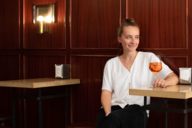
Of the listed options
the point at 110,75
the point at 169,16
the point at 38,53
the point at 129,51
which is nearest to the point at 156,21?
the point at 169,16

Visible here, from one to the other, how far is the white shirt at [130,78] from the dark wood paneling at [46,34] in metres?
1.08

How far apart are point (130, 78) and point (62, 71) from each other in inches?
42.7

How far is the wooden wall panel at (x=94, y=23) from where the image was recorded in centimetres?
411

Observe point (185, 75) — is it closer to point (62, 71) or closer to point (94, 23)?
point (94, 23)

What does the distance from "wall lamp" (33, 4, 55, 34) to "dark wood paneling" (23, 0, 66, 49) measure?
0.14 feet

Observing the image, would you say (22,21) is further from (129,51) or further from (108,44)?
(129,51)

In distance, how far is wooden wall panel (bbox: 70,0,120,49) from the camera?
4.11 m

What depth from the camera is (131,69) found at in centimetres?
353

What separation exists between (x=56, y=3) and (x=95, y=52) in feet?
2.59

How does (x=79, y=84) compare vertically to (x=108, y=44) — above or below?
below

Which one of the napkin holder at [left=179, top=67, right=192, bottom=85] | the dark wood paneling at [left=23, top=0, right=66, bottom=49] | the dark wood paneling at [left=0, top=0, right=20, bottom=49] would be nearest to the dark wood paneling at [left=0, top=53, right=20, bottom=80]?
the dark wood paneling at [left=0, top=0, right=20, bottom=49]

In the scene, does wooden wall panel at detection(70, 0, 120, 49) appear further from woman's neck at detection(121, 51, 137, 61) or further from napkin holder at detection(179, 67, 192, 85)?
napkin holder at detection(179, 67, 192, 85)

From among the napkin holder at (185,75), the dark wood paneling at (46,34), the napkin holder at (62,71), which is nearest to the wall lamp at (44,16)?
the dark wood paneling at (46,34)

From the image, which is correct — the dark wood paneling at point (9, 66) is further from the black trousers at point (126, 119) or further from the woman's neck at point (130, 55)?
the black trousers at point (126, 119)
